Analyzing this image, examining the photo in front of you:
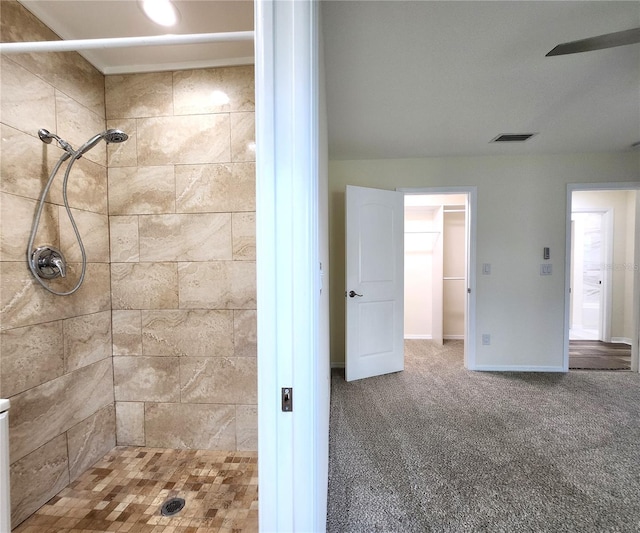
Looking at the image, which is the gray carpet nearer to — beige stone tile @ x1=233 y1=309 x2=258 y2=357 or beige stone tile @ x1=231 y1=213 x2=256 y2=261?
beige stone tile @ x1=233 y1=309 x2=258 y2=357

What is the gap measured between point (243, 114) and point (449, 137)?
1925mm

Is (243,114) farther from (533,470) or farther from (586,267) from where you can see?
(586,267)

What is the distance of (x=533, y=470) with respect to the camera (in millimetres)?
1638

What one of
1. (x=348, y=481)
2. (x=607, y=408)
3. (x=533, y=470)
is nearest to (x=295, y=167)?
(x=348, y=481)

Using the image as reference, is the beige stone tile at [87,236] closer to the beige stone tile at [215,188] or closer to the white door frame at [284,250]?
the beige stone tile at [215,188]

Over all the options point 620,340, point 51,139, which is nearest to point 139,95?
point 51,139

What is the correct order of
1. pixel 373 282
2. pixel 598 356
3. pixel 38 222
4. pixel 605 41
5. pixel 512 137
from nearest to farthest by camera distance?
pixel 605 41, pixel 38 222, pixel 512 137, pixel 373 282, pixel 598 356

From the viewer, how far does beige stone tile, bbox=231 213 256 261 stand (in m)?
1.71

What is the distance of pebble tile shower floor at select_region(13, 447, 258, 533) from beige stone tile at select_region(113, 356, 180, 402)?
0.33 meters

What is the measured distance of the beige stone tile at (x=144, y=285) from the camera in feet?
5.77

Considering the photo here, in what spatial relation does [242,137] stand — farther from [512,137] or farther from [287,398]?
[512,137]

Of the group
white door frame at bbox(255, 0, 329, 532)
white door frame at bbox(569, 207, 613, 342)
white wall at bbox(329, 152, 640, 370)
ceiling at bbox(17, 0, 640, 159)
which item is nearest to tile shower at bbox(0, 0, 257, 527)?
ceiling at bbox(17, 0, 640, 159)

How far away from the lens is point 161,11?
1353 mm

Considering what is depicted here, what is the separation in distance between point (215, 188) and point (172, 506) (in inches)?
65.4
